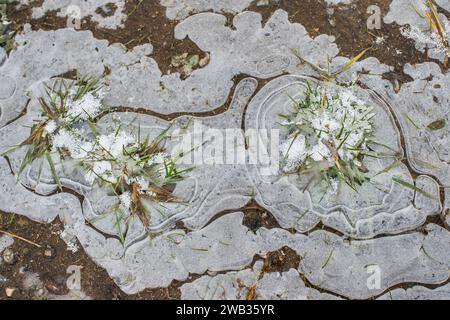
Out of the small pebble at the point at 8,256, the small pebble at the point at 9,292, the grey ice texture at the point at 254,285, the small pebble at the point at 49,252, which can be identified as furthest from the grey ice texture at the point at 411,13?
the small pebble at the point at 9,292

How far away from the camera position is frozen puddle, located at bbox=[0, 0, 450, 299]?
248 cm

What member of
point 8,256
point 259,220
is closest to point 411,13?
point 259,220

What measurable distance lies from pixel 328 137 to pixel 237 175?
0.52m

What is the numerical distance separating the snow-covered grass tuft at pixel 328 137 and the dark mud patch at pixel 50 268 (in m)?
0.95

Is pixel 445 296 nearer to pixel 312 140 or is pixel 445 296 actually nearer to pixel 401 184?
pixel 401 184

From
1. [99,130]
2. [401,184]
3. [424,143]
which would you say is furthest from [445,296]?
[99,130]

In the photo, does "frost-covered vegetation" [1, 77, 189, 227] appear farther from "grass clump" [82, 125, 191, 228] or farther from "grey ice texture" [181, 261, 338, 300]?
"grey ice texture" [181, 261, 338, 300]

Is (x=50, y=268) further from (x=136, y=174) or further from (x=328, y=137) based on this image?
(x=328, y=137)

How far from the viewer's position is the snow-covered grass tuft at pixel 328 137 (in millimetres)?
2443

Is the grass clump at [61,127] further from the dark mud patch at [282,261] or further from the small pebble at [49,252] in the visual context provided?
the dark mud patch at [282,261]

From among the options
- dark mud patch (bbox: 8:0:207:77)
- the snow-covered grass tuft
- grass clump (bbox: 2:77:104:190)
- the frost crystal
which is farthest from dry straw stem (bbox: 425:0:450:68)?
grass clump (bbox: 2:77:104:190)

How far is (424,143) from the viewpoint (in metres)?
2.53

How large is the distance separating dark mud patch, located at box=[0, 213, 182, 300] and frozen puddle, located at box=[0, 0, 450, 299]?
1.9 inches

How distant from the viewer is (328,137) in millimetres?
2443
